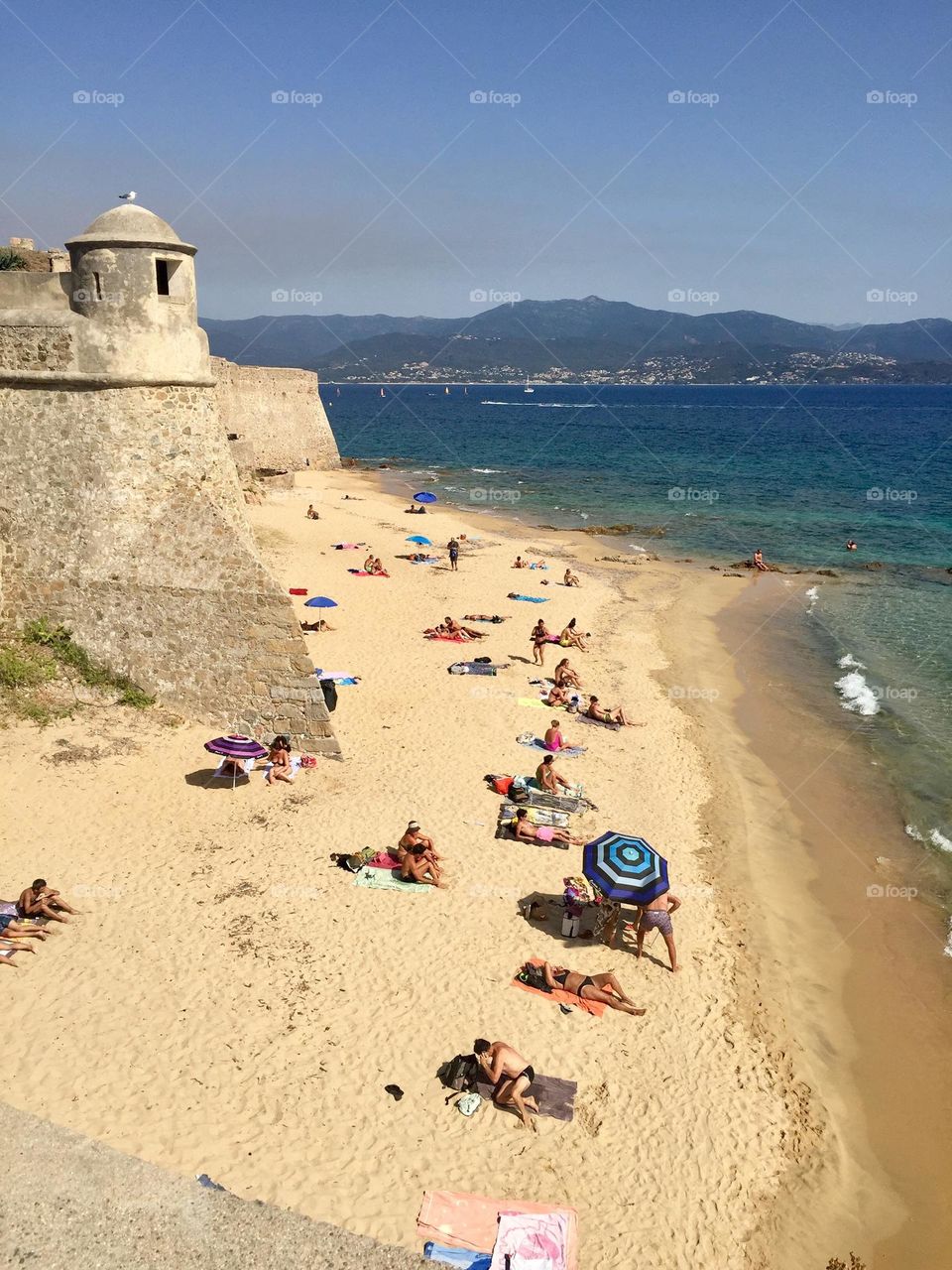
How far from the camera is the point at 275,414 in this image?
48281 millimetres

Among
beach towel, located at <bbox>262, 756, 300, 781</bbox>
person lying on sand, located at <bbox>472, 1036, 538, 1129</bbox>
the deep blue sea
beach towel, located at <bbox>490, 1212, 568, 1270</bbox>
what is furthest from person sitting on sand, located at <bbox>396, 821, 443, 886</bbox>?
the deep blue sea

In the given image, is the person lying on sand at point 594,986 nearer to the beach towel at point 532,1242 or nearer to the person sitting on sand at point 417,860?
the person sitting on sand at point 417,860

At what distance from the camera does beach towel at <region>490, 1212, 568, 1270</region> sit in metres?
7.11

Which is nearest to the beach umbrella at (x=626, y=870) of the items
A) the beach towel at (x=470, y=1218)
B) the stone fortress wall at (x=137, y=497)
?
the beach towel at (x=470, y=1218)

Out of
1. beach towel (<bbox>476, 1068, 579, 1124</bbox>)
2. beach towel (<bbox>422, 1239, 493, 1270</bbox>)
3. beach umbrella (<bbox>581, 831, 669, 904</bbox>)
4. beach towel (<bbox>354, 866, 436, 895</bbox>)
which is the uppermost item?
beach umbrella (<bbox>581, 831, 669, 904</bbox>)

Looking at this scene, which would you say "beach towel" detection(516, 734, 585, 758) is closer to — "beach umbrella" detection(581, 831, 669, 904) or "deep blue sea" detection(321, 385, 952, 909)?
"beach umbrella" detection(581, 831, 669, 904)

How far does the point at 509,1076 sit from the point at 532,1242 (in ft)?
5.16

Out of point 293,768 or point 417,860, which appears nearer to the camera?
point 417,860

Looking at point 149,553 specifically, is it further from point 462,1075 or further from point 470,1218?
point 470,1218

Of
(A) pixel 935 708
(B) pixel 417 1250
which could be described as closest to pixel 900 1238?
(B) pixel 417 1250

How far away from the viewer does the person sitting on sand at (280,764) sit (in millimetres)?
14391

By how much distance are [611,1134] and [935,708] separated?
17.0 meters

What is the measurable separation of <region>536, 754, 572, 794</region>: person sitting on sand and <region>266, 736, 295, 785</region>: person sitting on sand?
4.50 m

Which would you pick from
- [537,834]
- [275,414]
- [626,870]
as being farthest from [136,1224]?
[275,414]
